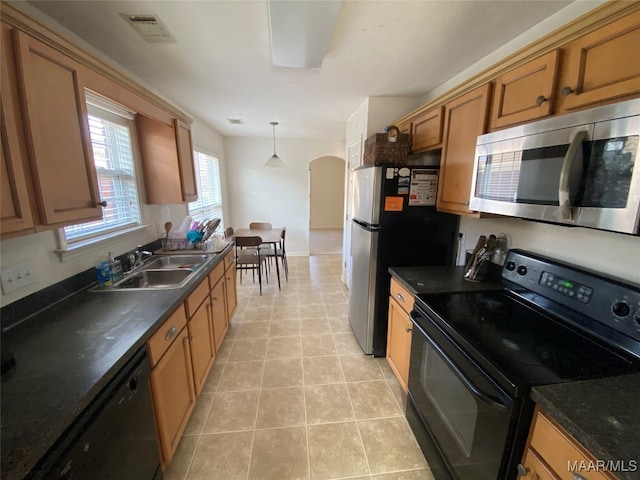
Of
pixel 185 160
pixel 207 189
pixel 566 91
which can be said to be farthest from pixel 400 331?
pixel 207 189

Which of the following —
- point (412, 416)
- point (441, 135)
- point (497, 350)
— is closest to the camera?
point (497, 350)

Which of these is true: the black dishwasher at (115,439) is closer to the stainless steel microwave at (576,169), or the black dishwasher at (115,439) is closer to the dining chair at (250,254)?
the stainless steel microwave at (576,169)

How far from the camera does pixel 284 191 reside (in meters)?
5.23

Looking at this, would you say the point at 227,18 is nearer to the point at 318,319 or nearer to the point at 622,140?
the point at 622,140

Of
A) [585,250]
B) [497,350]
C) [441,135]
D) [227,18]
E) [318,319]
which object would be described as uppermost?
[227,18]

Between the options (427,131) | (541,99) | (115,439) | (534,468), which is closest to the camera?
(534,468)

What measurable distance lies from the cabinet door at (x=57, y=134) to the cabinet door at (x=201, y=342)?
0.87 metres

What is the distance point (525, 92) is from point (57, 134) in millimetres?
2068

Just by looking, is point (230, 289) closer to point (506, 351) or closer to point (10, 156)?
point (10, 156)

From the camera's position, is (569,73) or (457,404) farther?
(457,404)

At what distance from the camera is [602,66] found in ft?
2.89

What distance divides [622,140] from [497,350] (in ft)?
2.60

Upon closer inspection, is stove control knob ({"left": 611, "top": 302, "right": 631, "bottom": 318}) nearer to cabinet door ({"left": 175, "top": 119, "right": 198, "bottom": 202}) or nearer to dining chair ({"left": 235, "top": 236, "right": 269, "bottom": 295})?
cabinet door ({"left": 175, "top": 119, "right": 198, "bottom": 202})

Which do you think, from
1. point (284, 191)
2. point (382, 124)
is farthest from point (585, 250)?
point (284, 191)
